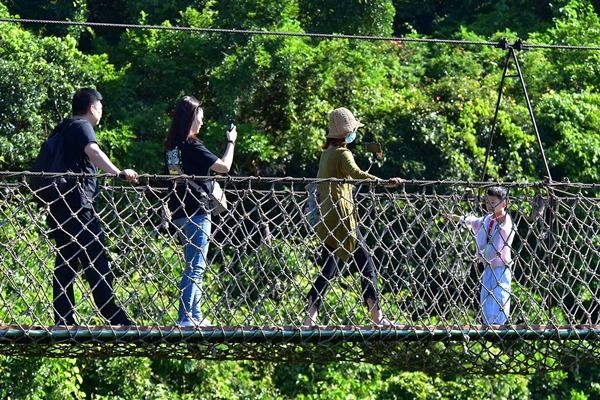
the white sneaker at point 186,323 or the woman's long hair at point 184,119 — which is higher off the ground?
the woman's long hair at point 184,119

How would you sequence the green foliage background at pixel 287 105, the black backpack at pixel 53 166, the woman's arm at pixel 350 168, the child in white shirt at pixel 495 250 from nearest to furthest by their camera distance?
the black backpack at pixel 53 166, the woman's arm at pixel 350 168, the child in white shirt at pixel 495 250, the green foliage background at pixel 287 105

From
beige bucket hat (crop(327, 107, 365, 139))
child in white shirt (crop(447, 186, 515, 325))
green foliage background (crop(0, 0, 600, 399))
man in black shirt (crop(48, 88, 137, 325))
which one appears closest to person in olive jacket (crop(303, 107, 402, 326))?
beige bucket hat (crop(327, 107, 365, 139))

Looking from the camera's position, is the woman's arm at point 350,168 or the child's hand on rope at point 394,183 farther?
the woman's arm at point 350,168

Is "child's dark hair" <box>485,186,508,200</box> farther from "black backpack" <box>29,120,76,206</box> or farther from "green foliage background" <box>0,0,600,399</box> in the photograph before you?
"green foliage background" <box>0,0,600,399</box>

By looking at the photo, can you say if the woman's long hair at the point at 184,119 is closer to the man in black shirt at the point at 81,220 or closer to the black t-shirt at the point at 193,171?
the black t-shirt at the point at 193,171

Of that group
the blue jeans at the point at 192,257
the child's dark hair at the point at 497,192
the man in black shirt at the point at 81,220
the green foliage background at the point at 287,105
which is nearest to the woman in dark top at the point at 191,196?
the blue jeans at the point at 192,257

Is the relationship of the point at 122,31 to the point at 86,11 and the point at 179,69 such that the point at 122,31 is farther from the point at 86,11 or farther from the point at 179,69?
the point at 179,69

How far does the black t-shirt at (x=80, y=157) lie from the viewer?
21.8ft

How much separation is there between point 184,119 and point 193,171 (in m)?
0.20

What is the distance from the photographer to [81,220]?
670 cm

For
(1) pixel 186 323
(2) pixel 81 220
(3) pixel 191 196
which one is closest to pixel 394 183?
(3) pixel 191 196

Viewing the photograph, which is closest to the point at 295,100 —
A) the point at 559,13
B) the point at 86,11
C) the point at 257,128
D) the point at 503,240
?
the point at 257,128

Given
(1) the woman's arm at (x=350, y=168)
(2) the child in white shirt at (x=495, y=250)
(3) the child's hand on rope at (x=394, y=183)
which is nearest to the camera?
(3) the child's hand on rope at (x=394, y=183)

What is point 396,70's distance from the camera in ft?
47.4
